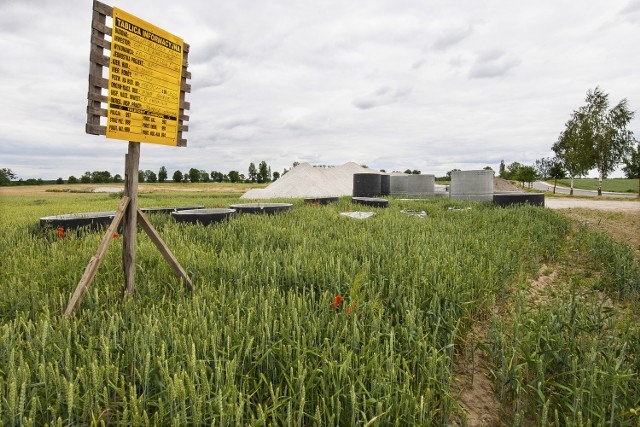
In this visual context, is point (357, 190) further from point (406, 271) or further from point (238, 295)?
point (238, 295)

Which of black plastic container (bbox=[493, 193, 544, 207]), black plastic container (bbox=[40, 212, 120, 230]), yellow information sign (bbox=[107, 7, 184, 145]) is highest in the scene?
yellow information sign (bbox=[107, 7, 184, 145])

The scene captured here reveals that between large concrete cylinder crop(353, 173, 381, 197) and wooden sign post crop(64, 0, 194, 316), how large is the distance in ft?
50.9

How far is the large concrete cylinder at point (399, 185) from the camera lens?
22047mm

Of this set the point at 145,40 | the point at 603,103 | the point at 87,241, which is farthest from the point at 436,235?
the point at 603,103

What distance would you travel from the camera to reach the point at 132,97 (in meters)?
3.48

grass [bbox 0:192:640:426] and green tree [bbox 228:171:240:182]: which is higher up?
green tree [bbox 228:171:240:182]

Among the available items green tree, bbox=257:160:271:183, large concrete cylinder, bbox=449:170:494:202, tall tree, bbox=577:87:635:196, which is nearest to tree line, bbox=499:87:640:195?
tall tree, bbox=577:87:635:196

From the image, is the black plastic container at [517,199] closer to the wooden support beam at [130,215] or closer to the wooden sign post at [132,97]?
the wooden sign post at [132,97]

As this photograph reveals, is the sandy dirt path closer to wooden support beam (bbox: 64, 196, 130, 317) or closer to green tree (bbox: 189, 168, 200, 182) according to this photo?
wooden support beam (bbox: 64, 196, 130, 317)

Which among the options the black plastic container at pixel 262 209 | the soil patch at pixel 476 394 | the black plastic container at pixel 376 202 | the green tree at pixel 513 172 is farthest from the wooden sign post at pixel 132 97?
the green tree at pixel 513 172

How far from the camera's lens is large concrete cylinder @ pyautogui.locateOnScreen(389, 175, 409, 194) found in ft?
72.3

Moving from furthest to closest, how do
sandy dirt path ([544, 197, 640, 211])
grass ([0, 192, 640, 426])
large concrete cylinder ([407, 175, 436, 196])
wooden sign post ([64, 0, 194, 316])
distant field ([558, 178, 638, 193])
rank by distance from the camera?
distant field ([558, 178, 638, 193]) < large concrete cylinder ([407, 175, 436, 196]) < sandy dirt path ([544, 197, 640, 211]) < wooden sign post ([64, 0, 194, 316]) < grass ([0, 192, 640, 426])

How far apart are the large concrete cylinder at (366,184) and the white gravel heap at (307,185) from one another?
8.89 m

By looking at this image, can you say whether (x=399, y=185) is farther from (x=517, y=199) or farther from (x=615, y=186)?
(x=615, y=186)
